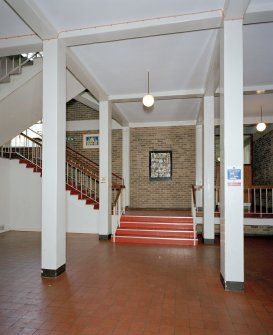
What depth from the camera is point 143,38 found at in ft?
13.6

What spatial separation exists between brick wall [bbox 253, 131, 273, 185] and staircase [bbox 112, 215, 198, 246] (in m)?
4.64

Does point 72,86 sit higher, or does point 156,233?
point 72,86

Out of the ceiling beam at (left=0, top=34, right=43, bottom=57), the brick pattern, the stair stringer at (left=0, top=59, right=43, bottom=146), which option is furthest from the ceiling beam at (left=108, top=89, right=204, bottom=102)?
the brick pattern

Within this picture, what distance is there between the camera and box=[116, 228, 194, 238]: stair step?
6.40 meters

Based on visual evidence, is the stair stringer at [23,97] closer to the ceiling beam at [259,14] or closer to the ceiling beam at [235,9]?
the ceiling beam at [235,9]

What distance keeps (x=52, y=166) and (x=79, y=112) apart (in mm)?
6748

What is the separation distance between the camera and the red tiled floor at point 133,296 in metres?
2.65

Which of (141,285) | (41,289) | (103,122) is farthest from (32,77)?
(141,285)

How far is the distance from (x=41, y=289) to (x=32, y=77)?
399 cm

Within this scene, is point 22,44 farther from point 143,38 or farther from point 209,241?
point 209,241

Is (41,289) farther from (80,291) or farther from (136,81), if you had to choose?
(136,81)

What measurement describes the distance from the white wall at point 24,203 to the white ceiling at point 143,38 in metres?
3.43

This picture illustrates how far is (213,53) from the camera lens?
4.56 m

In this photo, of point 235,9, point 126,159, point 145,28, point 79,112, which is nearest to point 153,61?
point 145,28
